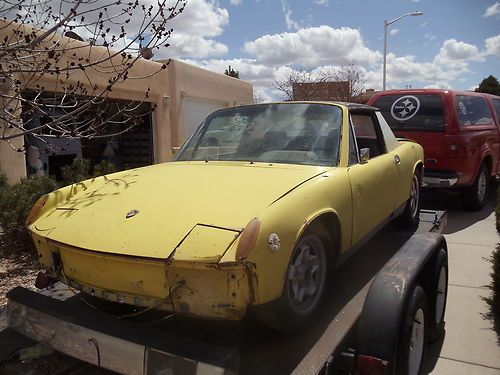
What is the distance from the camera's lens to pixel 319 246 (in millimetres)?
2678

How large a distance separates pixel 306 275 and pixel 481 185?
21.8 feet

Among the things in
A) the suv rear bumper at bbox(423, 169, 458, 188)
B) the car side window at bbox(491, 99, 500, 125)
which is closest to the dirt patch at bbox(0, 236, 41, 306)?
the suv rear bumper at bbox(423, 169, 458, 188)

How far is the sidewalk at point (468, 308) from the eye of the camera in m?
3.32

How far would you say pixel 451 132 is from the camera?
7.12 metres

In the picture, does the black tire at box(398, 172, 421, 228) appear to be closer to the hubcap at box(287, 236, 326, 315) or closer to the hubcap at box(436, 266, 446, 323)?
the hubcap at box(436, 266, 446, 323)

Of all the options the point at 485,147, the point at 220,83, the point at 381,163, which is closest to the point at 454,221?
the point at 485,147

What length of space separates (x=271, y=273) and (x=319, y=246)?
63cm

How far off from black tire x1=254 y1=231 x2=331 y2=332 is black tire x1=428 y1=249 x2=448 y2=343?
3.09ft

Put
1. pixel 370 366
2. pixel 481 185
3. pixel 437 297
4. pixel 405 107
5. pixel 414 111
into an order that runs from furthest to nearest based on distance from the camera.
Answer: pixel 481 185
pixel 405 107
pixel 414 111
pixel 437 297
pixel 370 366

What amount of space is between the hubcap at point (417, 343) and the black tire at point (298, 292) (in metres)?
0.61

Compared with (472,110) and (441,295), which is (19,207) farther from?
(472,110)

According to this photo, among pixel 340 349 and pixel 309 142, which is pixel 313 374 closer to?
pixel 340 349

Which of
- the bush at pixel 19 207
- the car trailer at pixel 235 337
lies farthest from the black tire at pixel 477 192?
the bush at pixel 19 207

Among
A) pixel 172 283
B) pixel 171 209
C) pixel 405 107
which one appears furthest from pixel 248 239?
pixel 405 107
